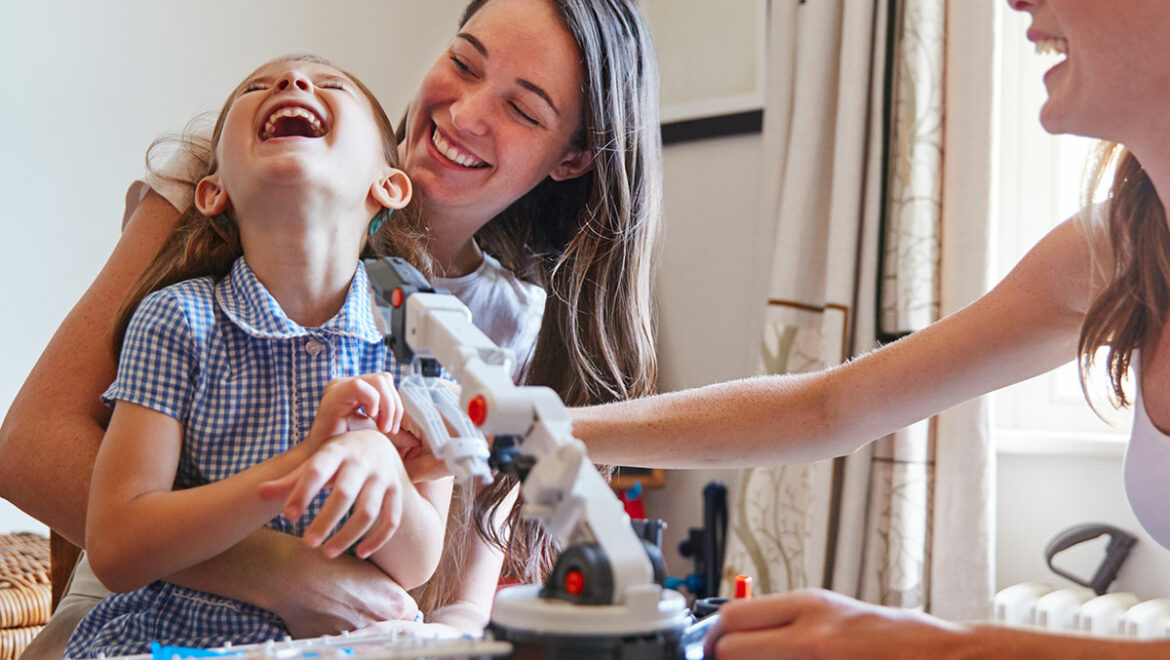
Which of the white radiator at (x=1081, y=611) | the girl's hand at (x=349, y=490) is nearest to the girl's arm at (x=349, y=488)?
the girl's hand at (x=349, y=490)

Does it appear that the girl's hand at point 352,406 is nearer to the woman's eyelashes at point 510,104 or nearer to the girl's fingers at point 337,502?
the girl's fingers at point 337,502

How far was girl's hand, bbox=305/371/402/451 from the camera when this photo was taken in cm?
92

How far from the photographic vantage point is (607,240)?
1529mm

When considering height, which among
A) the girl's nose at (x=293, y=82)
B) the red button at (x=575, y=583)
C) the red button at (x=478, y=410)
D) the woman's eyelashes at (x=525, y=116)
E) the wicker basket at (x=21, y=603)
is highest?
the woman's eyelashes at (x=525, y=116)

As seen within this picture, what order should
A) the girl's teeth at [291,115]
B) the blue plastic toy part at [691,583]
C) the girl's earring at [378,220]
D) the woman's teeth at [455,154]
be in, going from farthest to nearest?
the blue plastic toy part at [691,583] → the woman's teeth at [455,154] → the girl's earring at [378,220] → the girl's teeth at [291,115]

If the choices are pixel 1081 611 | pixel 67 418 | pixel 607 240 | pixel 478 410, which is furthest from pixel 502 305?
pixel 1081 611

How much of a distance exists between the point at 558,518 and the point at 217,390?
0.58 meters

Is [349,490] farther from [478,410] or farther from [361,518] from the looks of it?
[478,410]

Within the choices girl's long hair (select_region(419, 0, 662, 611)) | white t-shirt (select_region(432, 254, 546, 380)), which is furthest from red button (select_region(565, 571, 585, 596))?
white t-shirt (select_region(432, 254, 546, 380))

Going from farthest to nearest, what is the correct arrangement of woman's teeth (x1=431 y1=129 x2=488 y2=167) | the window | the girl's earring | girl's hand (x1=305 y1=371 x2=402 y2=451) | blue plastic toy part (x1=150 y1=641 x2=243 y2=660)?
the window
woman's teeth (x1=431 y1=129 x2=488 y2=167)
the girl's earring
girl's hand (x1=305 y1=371 x2=402 y2=451)
blue plastic toy part (x1=150 y1=641 x2=243 y2=660)

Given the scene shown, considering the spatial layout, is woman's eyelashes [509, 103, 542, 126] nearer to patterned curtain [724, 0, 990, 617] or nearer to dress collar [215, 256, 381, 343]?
dress collar [215, 256, 381, 343]

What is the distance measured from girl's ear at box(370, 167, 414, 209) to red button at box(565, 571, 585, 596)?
28.3 inches

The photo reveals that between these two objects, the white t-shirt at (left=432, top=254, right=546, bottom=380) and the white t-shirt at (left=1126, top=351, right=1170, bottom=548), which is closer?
the white t-shirt at (left=1126, top=351, right=1170, bottom=548)

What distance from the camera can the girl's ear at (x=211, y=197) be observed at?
1162mm
